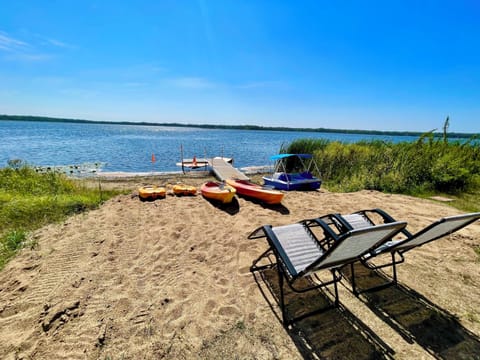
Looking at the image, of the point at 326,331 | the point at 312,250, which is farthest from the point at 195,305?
the point at 312,250

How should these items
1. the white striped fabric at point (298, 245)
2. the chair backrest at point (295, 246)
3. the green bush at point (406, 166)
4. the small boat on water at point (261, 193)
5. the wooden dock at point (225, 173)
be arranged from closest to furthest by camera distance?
the chair backrest at point (295, 246) → the white striped fabric at point (298, 245) → the small boat on water at point (261, 193) → the green bush at point (406, 166) → the wooden dock at point (225, 173)

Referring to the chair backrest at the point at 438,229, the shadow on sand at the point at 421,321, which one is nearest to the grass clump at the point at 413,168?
the chair backrest at the point at 438,229

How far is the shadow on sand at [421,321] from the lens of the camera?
83.4 inches

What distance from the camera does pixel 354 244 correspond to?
7.32ft

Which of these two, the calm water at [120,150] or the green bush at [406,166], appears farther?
the calm water at [120,150]

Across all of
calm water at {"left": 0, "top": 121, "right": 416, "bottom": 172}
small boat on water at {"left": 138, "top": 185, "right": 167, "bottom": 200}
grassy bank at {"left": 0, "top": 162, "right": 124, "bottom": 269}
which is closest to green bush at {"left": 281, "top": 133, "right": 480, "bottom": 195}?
calm water at {"left": 0, "top": 121, "right": 416, "bottom": 172}

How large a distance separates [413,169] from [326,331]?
9.33 metres

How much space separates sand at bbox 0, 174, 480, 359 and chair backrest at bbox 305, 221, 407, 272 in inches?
25.1

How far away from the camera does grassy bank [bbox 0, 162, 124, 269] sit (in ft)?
13.5

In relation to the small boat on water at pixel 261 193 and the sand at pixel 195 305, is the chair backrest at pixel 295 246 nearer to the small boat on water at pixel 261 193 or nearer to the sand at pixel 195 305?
the sand at pixel 195 305

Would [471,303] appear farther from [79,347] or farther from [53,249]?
A: [53,249]

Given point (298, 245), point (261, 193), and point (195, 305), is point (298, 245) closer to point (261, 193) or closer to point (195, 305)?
point (195, 305)

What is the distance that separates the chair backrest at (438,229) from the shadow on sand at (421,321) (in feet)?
1.92

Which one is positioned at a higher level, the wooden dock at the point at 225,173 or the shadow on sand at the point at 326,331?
the shadow on sand at the point at 326,331
